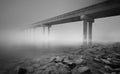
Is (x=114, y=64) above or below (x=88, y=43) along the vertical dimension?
below

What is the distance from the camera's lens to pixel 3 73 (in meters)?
5.14

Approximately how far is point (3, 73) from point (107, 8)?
9840 millimetres

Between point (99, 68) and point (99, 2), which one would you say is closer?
point (99, 68)

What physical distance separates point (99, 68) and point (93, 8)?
649 cm

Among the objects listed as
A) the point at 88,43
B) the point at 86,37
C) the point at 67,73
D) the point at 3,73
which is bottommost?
the point at 3,73

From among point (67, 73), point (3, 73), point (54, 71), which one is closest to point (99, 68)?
point (67, 73)

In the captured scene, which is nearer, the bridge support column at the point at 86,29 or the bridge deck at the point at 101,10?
the bridge deck at the point at 101,10

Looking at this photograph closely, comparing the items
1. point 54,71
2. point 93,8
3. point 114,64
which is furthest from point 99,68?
point 93,8

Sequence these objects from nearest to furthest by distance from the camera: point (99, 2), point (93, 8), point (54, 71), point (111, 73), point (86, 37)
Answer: point (111, 73)
point (54, 71)
point (99, 2)
point (93, 8)
point (86, 37)

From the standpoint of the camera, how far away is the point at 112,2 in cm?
720

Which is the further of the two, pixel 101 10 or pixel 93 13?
pixel 93 13

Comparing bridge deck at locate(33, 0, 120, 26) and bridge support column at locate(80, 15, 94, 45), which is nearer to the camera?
bridge deck at locate(33, 0, 120, 26)

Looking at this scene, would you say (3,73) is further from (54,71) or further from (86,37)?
(86,37)

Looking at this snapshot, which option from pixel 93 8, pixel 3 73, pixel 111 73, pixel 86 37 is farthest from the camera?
pixel 86 37
